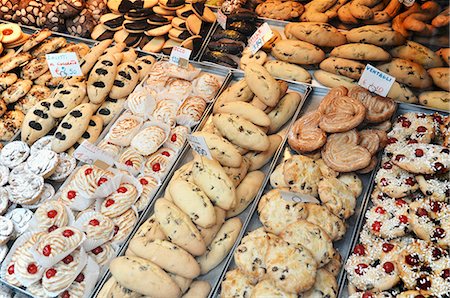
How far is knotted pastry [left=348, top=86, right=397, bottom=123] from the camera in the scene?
3109mm

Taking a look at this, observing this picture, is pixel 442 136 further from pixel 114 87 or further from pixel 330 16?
pixel 114 87

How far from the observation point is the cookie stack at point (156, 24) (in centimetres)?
402

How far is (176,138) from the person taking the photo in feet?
10.8

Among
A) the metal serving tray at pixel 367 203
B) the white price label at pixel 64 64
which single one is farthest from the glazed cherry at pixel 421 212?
the white price label at pixel 64 64

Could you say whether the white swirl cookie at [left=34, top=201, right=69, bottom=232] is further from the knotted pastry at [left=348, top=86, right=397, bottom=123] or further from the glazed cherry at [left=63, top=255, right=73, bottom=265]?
the knotted pastry at [left=348, top=86, right=397, bottom=123]

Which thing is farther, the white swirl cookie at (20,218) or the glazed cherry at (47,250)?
the white swirl cookie at (20,218)

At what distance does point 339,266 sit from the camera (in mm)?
2533

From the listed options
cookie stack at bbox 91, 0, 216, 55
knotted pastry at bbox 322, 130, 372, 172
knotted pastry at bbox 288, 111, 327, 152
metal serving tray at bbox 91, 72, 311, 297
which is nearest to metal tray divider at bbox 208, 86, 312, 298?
metal serving tray at bbox 91, 72, 311, 297

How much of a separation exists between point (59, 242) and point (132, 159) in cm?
79

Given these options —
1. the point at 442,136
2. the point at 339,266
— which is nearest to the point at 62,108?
the point at 339,266

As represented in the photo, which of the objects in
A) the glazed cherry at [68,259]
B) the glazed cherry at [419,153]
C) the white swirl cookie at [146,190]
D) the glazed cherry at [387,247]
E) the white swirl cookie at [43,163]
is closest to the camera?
the glazed cherry at [387,247]

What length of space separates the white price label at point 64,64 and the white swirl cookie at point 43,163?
73 cm

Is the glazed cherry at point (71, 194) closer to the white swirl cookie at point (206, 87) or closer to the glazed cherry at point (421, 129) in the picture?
the white swirl cookie at point (206, 87)

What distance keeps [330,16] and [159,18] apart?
4.40ft
